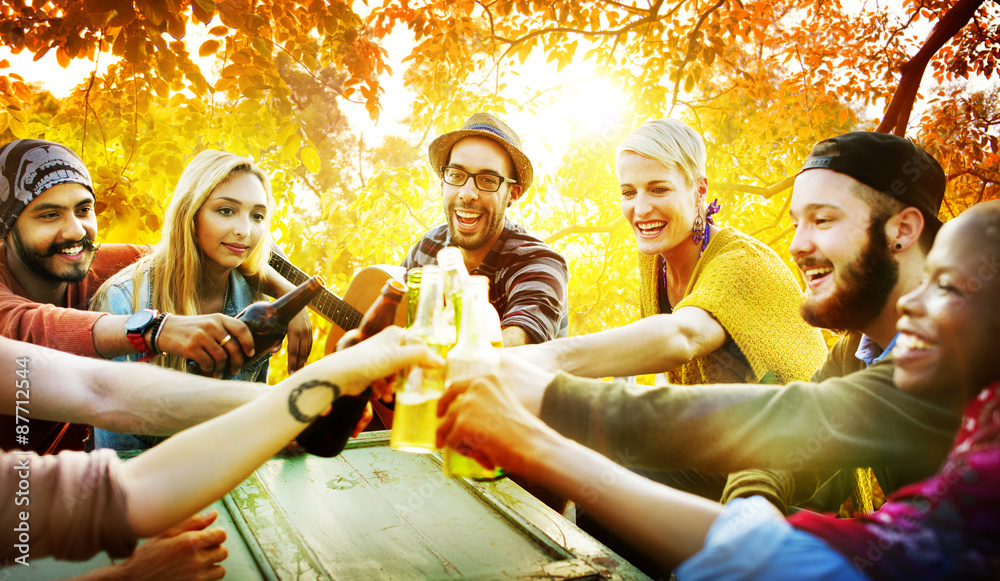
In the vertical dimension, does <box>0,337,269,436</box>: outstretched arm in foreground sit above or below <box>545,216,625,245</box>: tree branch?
below

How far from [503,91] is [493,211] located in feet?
7.14

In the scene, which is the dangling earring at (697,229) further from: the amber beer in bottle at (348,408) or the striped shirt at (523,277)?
the amber beer in bottle at (348,408)

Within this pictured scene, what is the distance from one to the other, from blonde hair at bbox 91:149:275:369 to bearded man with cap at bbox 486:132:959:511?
2.15 meters

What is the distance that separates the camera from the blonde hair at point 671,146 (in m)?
2.68

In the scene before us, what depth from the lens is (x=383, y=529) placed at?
1.65 meters

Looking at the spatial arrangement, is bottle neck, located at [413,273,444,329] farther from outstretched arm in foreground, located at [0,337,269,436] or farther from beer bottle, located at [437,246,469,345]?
outstretched arm in foreground, located at [0,337,269,436]

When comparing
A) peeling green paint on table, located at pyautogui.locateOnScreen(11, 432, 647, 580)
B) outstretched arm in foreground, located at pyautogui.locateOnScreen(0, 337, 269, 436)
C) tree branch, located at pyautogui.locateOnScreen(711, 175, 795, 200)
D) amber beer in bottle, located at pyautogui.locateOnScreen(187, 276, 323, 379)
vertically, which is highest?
tree branch, located at pyautogui.locateOnScreen(711, 175, 795, 200)

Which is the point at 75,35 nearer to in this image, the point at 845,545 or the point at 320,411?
the point at 320,411

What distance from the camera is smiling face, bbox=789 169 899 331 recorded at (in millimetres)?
1699

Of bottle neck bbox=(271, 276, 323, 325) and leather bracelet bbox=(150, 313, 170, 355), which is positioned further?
leather bracelet bbox=(150, 313, 170, 355)

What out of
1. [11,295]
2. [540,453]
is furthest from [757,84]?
[11,295]

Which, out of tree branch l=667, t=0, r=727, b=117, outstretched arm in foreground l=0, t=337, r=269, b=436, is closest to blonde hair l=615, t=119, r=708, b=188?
tree branch l=667, t=0, r=727, b=117

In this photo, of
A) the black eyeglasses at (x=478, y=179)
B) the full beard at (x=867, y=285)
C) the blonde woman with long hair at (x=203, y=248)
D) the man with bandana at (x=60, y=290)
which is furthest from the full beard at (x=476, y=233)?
the full beard at (x=867, y=285)

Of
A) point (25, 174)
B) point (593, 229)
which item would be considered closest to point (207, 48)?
Answer: point (25, 174)
